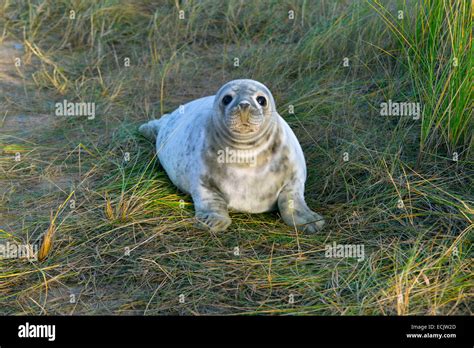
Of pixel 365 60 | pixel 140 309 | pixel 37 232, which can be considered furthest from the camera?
pixel 365 60

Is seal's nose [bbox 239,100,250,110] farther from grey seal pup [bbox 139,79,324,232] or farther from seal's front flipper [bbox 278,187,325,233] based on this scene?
seal's front flipper [bbox 278,187,325,233]

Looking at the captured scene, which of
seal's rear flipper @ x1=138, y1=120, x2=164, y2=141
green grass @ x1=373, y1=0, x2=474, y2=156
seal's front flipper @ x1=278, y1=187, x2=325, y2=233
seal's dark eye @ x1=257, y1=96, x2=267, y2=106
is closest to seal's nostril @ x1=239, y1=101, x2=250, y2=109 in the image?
seal's dark eye @ x1=257, y1=96, x2=267, y2=106

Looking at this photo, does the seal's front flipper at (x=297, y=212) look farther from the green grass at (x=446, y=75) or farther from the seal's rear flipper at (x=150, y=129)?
the seal's rear flipper at (x=150, y=129)

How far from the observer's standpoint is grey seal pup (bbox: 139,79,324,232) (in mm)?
4797

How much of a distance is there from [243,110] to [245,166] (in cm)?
42

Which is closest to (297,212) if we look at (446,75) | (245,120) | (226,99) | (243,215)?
(243,215)

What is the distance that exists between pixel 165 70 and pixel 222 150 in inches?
80.7

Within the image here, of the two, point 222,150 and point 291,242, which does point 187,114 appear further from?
point 291,242

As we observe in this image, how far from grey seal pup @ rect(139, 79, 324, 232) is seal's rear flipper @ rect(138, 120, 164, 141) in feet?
3.34

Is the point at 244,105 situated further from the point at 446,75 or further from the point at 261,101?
the point at 446,75

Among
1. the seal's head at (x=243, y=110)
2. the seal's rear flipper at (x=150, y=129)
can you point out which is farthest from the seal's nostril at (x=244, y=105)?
the seal's rear flipper at (x=150, y=129)

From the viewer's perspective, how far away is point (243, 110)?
4.64 m

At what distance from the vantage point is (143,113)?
654 cm

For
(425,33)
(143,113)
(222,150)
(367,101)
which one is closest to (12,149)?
(143,113)
